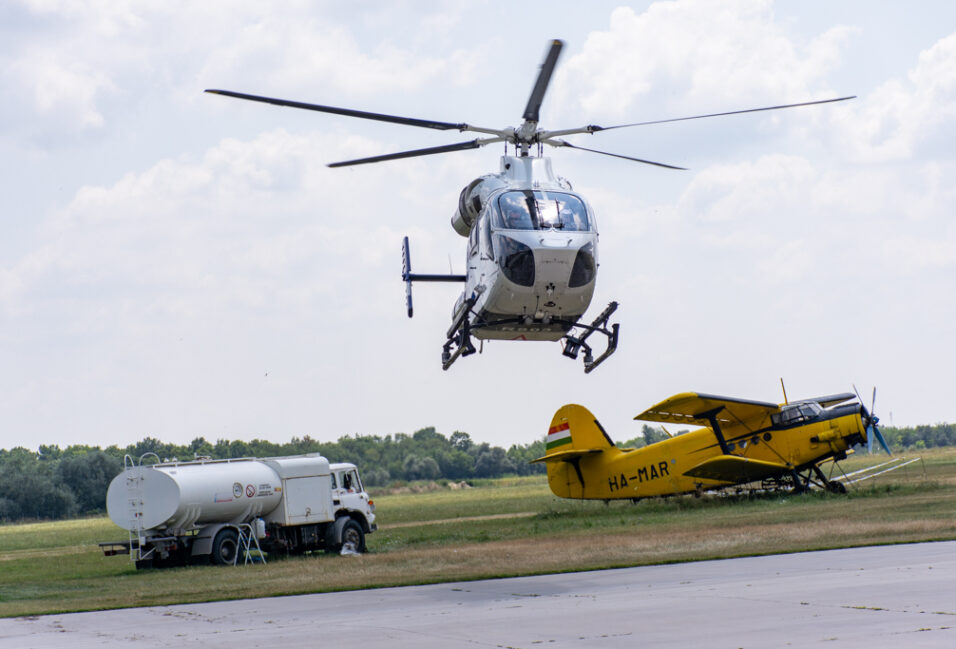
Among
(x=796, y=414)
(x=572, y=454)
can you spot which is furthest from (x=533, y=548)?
(x=572, y=454)

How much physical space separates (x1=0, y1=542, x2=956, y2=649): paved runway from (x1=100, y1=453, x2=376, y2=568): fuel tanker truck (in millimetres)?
9206

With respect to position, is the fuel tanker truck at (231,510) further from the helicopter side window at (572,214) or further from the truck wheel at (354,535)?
the helicopter side window at (572,214)

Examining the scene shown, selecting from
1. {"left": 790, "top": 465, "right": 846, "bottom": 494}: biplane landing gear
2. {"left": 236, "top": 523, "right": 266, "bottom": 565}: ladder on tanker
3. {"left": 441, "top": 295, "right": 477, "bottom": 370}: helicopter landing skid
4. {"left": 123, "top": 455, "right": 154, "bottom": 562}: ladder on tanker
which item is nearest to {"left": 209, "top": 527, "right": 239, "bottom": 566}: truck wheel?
{"left": 236, "top": 523, "right": 266, "bottom": 565}: ladder on tanker

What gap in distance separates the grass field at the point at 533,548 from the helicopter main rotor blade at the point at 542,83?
7783mm

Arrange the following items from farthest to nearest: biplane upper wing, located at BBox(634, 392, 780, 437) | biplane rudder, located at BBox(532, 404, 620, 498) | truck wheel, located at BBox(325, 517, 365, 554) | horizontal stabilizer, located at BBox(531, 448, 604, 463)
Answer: biplane rudder, located at BBox(532, 404, 620, 498) < horizontal stabilizer, located at BBox(531, 448, 604, 463) < biplane upper wing, located at BBox(634, 392, 780, 437) < truck wheel, located at BBox(325, 517, 365, 554)

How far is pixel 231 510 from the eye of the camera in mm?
24891

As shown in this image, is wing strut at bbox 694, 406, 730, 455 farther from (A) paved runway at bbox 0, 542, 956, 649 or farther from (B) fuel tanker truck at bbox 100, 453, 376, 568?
(A) paved runway at bbox 0, 542, 956, 649

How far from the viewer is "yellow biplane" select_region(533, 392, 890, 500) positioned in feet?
100

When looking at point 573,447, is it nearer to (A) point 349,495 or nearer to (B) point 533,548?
(A) point 349,495

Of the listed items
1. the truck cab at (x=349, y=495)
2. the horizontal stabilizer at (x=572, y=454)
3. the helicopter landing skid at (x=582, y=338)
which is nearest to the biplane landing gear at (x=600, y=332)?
the helicopter landing skid at (x=582, y=338)

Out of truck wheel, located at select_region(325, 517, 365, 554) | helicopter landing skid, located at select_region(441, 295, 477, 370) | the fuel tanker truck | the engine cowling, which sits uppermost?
the engine cowling

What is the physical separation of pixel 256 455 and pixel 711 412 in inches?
1929

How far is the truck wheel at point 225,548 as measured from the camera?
967 inches

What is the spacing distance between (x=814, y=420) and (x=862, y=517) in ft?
27.4
